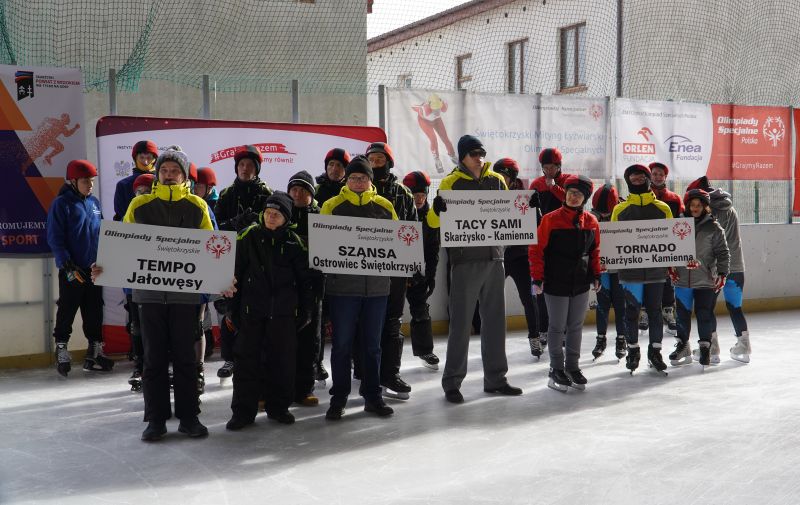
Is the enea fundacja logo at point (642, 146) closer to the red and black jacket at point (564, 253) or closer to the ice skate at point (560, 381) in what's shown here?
the red and black jacket at point (564, 253)

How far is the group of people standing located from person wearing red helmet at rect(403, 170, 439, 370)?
0.06 ft

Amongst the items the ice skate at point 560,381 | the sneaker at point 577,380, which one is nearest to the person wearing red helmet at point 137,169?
the ice skate at point 560,381

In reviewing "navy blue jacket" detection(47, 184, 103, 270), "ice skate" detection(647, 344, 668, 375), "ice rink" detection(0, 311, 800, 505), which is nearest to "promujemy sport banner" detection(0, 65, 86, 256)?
"navy blue jacket" detection(47, 184, 103, 270)

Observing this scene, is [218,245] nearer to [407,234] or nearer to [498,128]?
[407,234]

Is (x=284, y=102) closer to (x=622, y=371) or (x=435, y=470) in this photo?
(x=622, y=371)

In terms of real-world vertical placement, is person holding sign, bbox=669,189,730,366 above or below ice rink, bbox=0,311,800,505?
above

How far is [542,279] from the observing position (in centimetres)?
653

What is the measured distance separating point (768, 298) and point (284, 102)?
708cm

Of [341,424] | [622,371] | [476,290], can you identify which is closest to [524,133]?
[622,371]

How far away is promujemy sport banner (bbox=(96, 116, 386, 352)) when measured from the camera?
8.08 m

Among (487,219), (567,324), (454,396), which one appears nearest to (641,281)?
(567,324)

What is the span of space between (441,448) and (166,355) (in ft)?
5.66

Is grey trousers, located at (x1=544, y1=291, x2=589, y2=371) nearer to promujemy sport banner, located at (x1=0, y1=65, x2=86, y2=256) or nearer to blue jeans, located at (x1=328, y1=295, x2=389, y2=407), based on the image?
blue jeans, located at (x1=328, y1=295, x2=389, y2=407)

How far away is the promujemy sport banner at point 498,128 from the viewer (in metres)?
9.54
